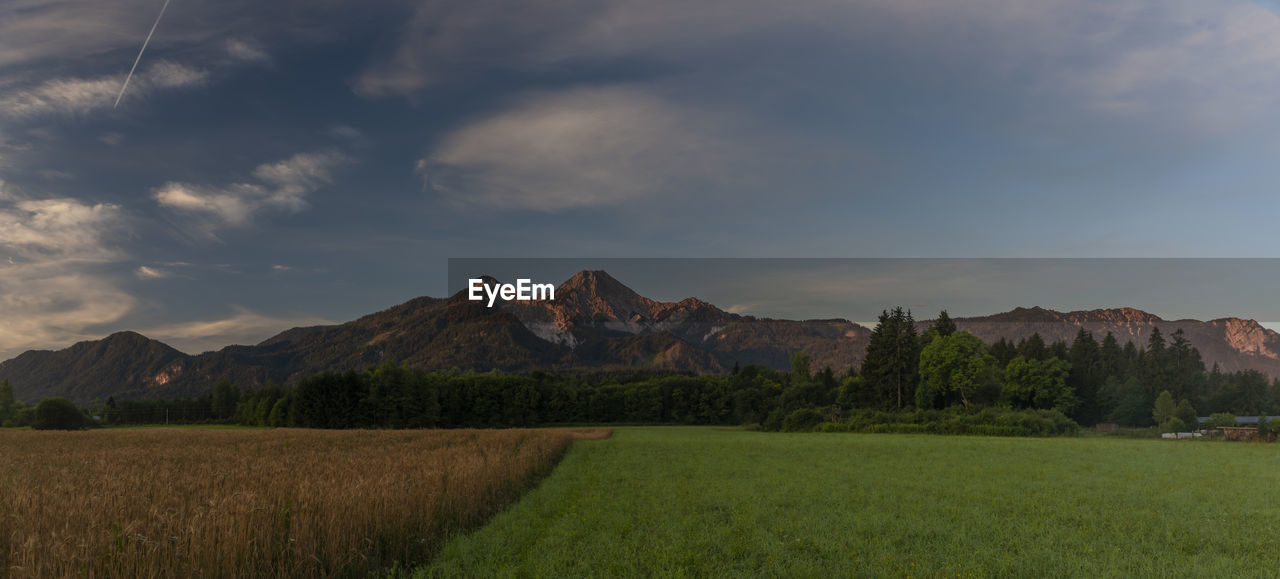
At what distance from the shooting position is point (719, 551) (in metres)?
11.4

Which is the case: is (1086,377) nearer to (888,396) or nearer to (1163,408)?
(1163,408)

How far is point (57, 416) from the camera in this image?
323 feet

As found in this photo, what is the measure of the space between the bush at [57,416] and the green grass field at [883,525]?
116 metres

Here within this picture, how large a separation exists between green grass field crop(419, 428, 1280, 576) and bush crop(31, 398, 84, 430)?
11614 cm

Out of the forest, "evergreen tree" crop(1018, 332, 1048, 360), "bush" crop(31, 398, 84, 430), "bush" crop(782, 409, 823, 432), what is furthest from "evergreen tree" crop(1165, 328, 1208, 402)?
"bush" crop(31, 398, 84, 430)

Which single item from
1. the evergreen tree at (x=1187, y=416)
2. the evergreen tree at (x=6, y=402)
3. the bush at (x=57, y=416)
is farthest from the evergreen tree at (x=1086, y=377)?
the evergreen tree at (x=6, y=402)

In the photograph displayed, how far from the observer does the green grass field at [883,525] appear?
10.6 m

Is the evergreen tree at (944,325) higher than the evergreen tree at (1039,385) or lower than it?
higher

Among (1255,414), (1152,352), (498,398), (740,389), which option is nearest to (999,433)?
(1152,352)

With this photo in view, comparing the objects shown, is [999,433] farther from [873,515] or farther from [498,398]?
[498,398]

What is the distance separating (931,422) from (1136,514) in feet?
195

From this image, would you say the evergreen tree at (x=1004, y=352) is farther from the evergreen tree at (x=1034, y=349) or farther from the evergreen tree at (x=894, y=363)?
the evergreen tree at (x=894, y=363)

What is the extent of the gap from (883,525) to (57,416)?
13090 cm

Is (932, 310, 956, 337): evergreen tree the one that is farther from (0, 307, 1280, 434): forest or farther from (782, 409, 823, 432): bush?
(782, 409, 823, 432): bush
